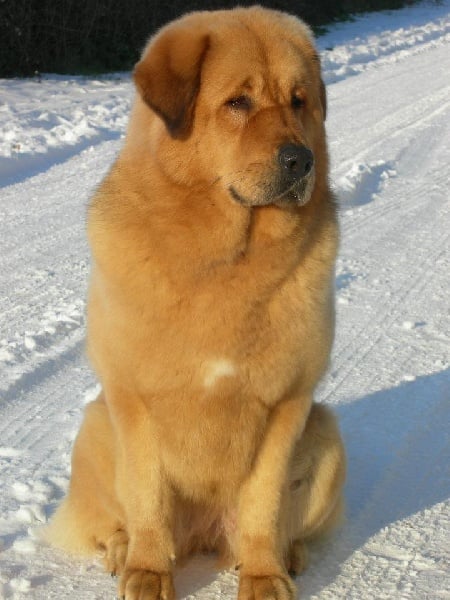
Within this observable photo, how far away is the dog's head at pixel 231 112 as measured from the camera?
3121 millimetres

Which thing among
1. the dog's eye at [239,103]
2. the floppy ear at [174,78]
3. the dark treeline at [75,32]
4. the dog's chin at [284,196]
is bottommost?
the dark treeline at [75,32]

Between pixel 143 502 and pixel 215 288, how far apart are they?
2.33 ft

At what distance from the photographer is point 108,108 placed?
12.6m

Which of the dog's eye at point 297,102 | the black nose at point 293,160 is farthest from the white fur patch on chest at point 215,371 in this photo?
the dog's eye at point 297,102

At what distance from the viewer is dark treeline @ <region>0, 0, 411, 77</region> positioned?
50.8ft

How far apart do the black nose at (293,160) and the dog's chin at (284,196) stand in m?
0.05

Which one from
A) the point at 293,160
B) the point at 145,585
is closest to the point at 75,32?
the point at 293,160

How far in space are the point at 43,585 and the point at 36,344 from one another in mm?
2205

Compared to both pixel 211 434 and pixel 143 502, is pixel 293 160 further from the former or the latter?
pixel 143 502

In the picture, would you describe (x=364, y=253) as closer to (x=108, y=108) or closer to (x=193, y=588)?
(x=193, y=588)

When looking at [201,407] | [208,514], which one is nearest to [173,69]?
[201,407]

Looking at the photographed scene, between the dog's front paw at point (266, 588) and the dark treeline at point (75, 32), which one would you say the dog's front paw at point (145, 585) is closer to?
the dog's front paw at point (266, 588)

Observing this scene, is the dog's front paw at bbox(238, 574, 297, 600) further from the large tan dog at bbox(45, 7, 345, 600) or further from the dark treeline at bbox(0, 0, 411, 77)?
the dark treeline at bbox(0, 0, 411, 77)

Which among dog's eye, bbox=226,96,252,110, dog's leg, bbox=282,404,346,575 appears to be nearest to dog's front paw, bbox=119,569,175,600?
dog's leg, bbox=282,404,346,575
